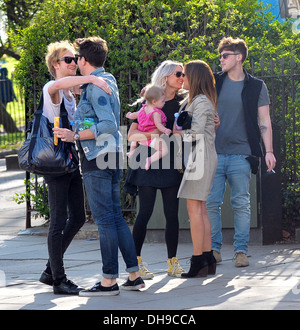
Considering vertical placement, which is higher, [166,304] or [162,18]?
[162,18]

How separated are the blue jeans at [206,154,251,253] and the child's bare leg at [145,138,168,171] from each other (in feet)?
2.55

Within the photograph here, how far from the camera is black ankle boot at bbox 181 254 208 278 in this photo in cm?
659

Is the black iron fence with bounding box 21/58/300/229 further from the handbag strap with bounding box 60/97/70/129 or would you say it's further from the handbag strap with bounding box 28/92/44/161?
the handbag strap with bounding box 28/92/44/161

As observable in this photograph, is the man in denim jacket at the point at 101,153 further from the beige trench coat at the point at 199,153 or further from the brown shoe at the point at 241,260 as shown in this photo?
the brown shoe at the point at 241,260

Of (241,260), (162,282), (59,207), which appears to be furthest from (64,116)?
(241,260)

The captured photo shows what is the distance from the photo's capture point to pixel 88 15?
380 inches

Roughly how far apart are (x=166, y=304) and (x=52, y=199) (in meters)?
1.27

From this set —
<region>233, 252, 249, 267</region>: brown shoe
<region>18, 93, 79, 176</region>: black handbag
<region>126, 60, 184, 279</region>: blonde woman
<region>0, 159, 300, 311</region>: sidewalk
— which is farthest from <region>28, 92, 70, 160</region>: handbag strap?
<region>233, 252, 249, 267</region>: brown shoe

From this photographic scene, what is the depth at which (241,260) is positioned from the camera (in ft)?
23.4

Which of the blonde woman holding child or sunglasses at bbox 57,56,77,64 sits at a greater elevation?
sunglasses at bbox 57,56,77,64

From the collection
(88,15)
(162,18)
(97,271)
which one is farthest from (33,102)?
(97,271)

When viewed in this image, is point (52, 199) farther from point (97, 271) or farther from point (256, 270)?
point (256, 270)

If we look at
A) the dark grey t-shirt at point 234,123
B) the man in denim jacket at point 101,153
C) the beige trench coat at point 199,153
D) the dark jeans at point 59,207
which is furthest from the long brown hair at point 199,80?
the dark jeans at point 59,207
